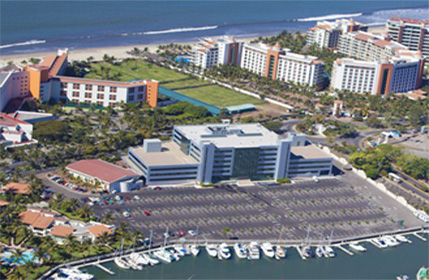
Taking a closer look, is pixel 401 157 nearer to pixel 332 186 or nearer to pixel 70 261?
pixel 332 186

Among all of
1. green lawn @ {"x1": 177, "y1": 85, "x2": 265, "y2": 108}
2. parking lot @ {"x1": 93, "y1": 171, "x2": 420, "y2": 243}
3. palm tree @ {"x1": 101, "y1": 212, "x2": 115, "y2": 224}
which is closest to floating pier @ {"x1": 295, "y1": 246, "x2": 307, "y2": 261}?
parking lot @ {"x1": 93, "y1": 171, "x2": 420, "y2": 243}

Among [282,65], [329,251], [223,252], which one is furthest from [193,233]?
[282,65]

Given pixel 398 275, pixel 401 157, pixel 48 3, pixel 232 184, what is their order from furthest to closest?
pixel 48 3
pixel 401 157
pixel 232 184
pixel 398 275

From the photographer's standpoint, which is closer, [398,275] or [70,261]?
[70,261]

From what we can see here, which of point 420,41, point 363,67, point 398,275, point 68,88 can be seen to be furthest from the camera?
point 420,41

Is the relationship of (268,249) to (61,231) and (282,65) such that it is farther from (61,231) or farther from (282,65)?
(282,65)

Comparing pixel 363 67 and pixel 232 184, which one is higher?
pixel 363 67

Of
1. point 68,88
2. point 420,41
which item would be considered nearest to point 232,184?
point 68,88

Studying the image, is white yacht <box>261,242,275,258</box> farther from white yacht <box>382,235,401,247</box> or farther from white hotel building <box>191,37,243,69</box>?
white hotel building <box>191,37,243,69</box>
